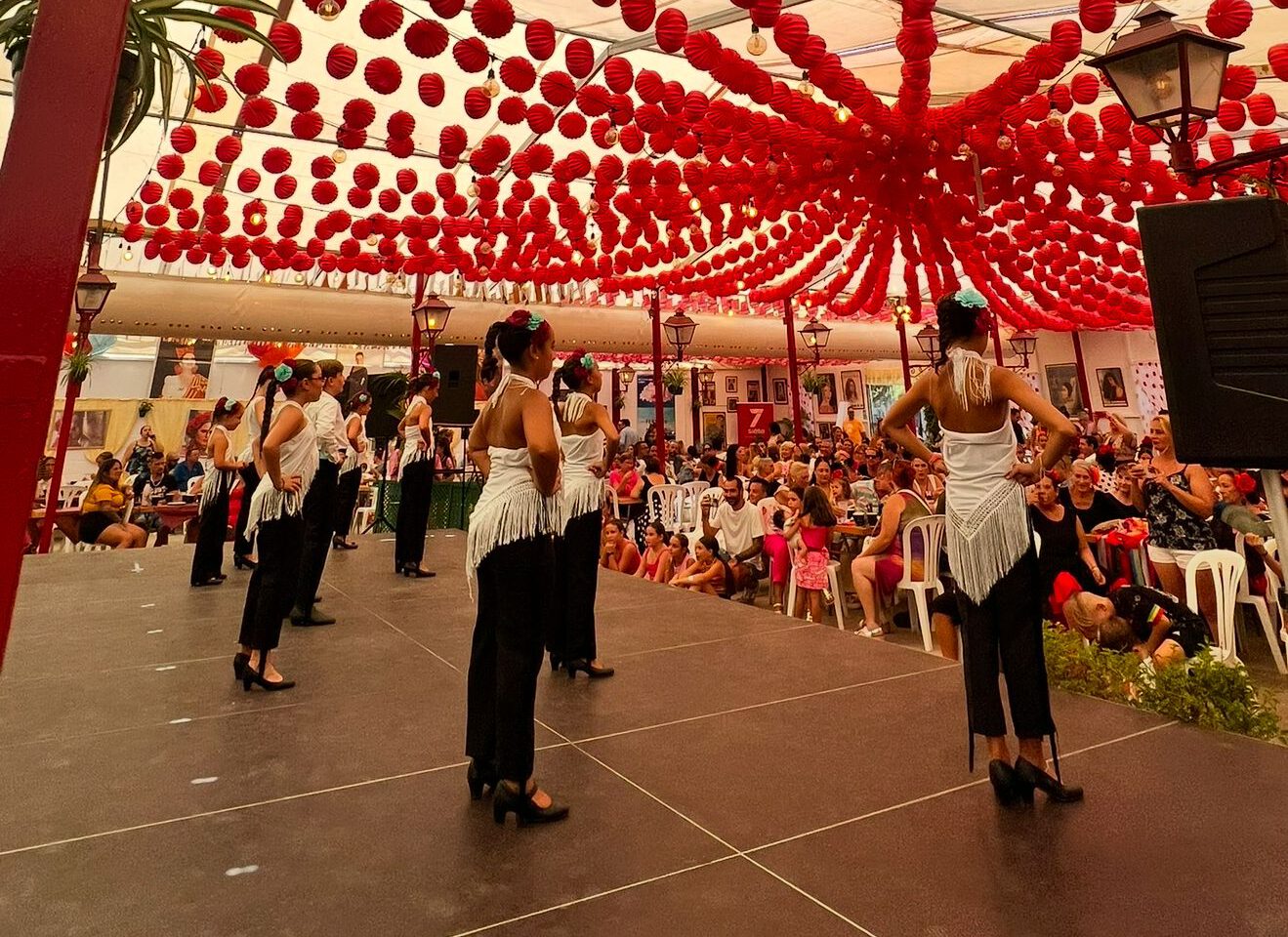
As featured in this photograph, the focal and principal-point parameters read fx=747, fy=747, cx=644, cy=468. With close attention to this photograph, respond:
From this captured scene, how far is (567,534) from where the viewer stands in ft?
11.8

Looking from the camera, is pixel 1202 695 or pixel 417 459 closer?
pixel 1202 695

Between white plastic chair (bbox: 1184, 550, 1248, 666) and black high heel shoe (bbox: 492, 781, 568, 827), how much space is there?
384 cm

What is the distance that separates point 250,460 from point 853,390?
777 inches

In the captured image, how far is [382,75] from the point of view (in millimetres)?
4199

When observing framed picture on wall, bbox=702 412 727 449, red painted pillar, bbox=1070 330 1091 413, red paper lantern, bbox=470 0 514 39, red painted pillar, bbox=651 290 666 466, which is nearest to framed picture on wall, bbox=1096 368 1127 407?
red painted pillar, bbox=1070 330 1091 413

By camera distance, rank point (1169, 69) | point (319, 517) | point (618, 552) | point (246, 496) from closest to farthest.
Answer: point (1169, 69)
point (319, 517)
point (246, 496)
point (618, 552)

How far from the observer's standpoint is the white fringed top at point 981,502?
2166 mm

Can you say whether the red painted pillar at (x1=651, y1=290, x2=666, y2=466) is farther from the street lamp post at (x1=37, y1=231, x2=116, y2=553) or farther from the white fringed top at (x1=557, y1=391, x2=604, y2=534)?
the white fringed top at (x1=557, y1=391, x2=604, y2=534)

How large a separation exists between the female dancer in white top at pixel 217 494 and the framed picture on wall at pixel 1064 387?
18.9 metres

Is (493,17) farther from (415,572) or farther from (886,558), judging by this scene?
(886,558)

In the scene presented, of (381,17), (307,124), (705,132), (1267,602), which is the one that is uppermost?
(705,132)

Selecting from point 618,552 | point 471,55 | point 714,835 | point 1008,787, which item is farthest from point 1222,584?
point 471,55

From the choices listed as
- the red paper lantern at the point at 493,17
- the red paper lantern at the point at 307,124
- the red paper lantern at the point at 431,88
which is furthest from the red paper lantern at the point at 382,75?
the red paper lantern at the point at 307,124

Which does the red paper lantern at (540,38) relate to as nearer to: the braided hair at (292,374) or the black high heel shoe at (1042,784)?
the braided hair at (292,374)
